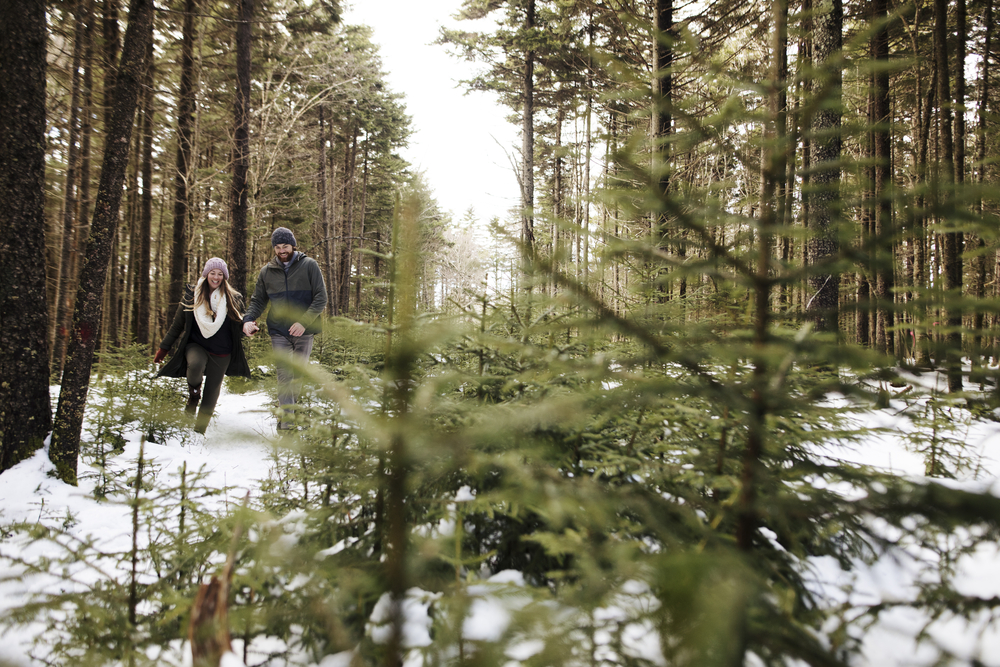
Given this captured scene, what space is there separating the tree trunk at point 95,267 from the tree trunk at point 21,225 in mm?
214

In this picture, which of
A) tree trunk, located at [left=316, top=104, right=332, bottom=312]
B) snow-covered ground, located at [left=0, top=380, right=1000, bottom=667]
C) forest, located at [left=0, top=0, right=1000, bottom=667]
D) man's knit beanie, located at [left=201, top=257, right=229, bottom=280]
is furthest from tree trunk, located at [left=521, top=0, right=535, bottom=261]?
tree trunk, located at [left=316, top=104, right=332, bottom=312]

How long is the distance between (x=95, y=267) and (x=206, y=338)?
143 cm

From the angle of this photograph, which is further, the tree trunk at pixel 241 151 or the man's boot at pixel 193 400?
the tree trunk at pixel 241 151

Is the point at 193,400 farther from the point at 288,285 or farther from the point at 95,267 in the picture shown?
the point at 95,267

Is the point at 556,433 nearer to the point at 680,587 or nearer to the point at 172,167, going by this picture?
the point at 680,587

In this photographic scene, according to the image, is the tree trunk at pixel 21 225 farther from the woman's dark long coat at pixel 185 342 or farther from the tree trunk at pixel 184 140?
the tree trunk at pixel 184 140

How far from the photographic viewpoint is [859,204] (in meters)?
1.00

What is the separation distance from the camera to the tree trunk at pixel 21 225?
10.4 feet

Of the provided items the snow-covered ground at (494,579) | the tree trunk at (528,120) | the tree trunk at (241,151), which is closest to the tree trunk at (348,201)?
the tree trunk at (528,120)

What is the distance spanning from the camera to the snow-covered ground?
3.37 feet

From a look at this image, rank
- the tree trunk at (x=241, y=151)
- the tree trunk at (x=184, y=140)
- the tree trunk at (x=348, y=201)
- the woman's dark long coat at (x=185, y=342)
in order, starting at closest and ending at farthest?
the woman's dark long coat at (x=185, y=342) < the tree trunk at (x=184, y=140) < the tree trunk at (x=241, y=151) < the tree trunk at (x=348, y=201)

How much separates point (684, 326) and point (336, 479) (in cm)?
134

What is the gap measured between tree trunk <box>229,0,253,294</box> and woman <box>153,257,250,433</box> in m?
4.08

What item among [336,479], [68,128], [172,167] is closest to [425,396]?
[336,479]
